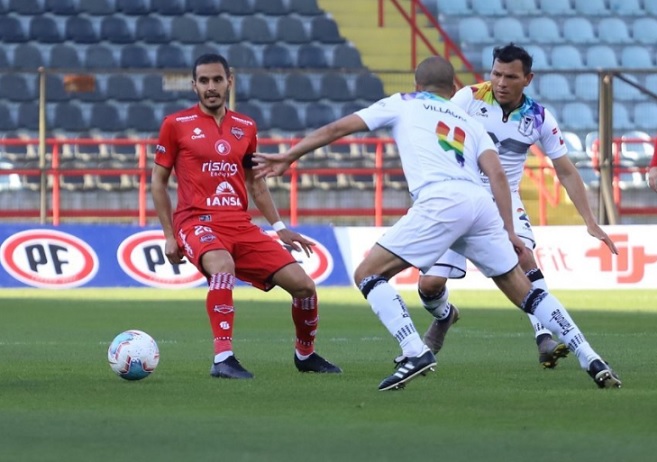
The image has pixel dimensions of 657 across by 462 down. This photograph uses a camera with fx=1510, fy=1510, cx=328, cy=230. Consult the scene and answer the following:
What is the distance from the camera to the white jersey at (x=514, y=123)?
9.96 m

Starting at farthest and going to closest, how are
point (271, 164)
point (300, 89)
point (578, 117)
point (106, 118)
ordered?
point (106, 118)
point (578, 117)
point (300, 89)
point (271, 164)

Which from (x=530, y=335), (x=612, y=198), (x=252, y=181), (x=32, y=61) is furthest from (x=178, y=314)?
A: (x=32, y=61)

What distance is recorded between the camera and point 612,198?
20.8m

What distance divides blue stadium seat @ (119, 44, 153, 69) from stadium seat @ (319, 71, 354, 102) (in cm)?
397

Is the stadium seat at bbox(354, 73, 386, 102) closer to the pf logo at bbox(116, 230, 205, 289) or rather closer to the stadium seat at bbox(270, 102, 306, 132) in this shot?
the stadium seat at bbox(270, 102, 306, 132)

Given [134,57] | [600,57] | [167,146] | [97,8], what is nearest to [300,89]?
[134,57]

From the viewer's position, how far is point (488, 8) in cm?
2877

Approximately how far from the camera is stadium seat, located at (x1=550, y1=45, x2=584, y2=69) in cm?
2794

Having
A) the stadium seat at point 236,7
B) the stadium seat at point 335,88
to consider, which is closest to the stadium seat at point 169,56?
the stadium seat at point 236,7

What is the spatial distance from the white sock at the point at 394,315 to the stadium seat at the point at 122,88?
14.9m

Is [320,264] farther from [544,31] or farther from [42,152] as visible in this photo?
[544,31]

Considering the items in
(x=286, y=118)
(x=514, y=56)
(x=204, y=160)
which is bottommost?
(x=286, y=118)

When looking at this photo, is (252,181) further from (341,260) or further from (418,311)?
(341,260)

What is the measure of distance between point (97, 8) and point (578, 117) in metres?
8.65
